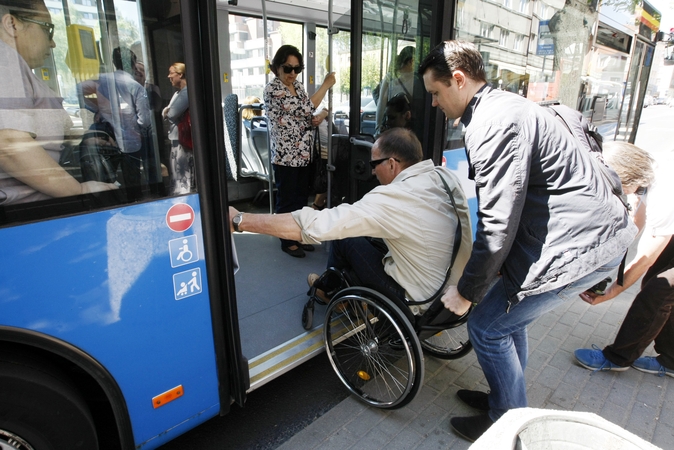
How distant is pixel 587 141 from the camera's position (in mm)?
2326

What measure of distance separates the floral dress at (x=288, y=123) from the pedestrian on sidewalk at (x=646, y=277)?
89.9 inches

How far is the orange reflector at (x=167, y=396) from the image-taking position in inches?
68.8

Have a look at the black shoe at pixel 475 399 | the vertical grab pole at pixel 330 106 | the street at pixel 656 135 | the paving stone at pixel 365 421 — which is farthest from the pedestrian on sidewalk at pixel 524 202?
the street at pixel 656 135

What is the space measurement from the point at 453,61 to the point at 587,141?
104 centimetres

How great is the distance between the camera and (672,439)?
2266 millimetres

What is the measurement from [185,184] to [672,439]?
2.78 metres

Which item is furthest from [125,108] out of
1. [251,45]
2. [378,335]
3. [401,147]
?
[251,45]

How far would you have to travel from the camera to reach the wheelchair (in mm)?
2146

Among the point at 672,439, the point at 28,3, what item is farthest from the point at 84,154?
the point at 672,439

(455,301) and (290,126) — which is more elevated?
(290,126)

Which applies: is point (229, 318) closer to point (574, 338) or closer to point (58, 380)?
point (58, 380)

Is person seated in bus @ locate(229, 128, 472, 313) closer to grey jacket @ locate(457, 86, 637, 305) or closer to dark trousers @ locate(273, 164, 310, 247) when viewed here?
grey jacket @ locate(457, 86, 637, 305)

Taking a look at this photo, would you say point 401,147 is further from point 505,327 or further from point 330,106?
point 330,106

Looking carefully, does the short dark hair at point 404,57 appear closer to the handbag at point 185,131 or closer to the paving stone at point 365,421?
the handbag at point 185,131
